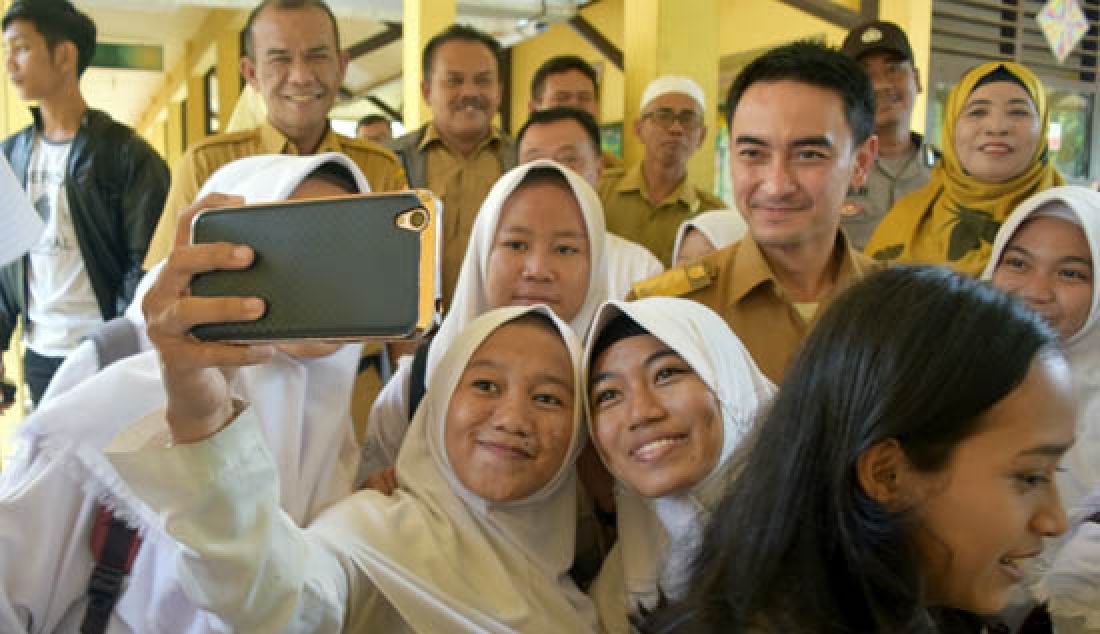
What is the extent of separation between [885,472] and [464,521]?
865mm

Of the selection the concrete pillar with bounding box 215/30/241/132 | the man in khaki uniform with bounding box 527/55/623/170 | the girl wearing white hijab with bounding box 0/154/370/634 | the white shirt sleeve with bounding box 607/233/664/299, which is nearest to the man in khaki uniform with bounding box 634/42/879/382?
the white shirt sleeve with bounding box 607/233/664/299

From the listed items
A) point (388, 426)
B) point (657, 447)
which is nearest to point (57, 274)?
point (388, 426)

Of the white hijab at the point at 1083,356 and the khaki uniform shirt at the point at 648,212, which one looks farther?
the khaki uniform shirt at the point at 648,212

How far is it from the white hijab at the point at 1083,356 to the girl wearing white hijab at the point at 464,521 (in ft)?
4.04

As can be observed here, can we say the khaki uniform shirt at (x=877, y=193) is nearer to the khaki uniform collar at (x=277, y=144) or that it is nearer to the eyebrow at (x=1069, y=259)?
the eyebrow at (x=1069, y=259)

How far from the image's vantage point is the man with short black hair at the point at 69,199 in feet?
10.9

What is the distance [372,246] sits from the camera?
1050 mm

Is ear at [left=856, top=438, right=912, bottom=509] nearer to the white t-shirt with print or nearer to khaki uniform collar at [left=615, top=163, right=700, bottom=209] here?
khaki uniform collar at [left=615, top=163, right=700, bottom=209]

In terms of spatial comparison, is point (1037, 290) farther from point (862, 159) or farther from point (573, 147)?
point (573, 147)

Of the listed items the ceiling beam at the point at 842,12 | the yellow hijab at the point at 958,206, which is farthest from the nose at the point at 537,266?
the ceiling beam at the point at 842,12

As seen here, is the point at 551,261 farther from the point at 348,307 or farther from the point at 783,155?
the point at 348,307

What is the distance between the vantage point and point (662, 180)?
3.82 meters

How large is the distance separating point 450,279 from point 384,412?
1.21m

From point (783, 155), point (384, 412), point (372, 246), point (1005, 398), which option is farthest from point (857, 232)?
point (372, 246)
